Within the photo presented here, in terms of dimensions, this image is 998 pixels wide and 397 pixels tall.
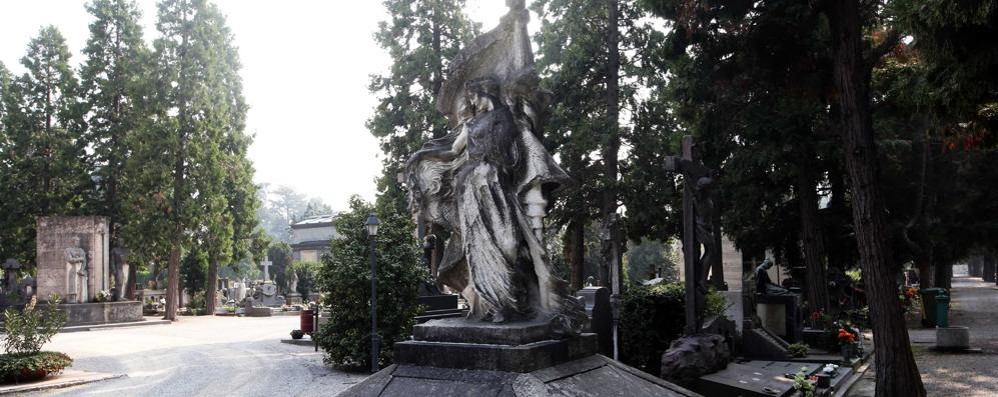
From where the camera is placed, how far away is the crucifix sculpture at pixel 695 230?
1024 centimetres

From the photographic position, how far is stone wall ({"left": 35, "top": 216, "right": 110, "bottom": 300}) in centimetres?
3089

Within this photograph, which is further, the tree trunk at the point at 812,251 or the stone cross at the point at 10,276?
the stone cross at the point at 10,276

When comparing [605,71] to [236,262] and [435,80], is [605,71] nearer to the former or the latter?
[435,80]

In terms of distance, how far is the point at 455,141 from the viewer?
6004 millimetres

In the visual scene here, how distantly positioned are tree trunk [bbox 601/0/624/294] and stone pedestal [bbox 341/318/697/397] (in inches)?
633

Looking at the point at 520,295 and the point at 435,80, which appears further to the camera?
the point at 435,80

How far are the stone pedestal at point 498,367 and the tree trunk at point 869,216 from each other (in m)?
5.60

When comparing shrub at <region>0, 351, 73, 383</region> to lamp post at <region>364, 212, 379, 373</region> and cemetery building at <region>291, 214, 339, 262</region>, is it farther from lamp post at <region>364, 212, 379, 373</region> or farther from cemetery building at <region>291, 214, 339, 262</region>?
cemetery building at <region>291, 214, 339, 262</region>

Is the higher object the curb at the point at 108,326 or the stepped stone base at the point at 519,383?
the stepped stone base at the point at 519,383

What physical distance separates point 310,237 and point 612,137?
184ft

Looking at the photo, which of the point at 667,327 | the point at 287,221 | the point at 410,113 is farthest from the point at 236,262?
the point at 287,221

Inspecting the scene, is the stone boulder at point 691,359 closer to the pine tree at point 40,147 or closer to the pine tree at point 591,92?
the pine tree at point 591,92

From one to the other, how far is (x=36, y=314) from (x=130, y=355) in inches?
168

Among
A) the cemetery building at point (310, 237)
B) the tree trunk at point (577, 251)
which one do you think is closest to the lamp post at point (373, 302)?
the tree trunk at point (577, 251)
